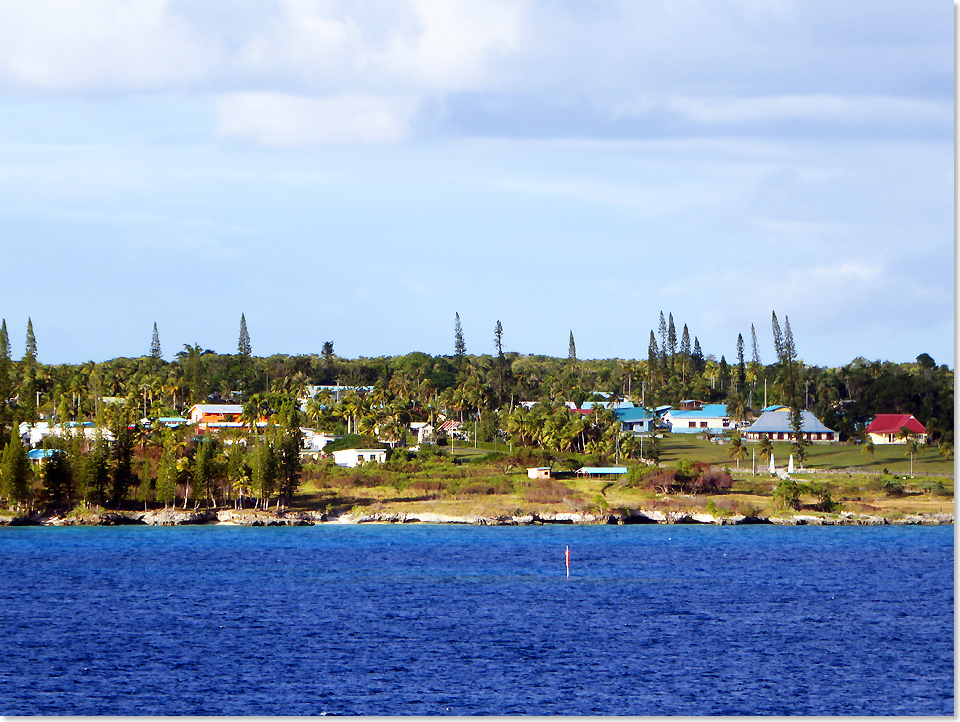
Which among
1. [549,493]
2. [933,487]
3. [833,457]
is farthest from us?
[833,457]

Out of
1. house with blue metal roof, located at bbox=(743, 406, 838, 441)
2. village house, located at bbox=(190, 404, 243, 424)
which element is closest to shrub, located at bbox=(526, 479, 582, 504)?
house with blue metal roof, located at bbox=(743, 406, 838, 441)

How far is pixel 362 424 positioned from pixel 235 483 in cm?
4442

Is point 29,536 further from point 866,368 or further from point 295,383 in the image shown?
point 866,368

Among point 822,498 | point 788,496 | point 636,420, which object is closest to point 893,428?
point 636,420

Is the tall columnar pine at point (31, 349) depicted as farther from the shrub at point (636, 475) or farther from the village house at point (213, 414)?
the shrub at point (636, 475)

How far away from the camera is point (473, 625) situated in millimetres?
54938

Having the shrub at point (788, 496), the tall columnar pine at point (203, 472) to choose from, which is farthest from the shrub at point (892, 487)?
the tall columnar pine at point (203, 472)

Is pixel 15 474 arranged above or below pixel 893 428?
below

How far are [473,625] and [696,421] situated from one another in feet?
400

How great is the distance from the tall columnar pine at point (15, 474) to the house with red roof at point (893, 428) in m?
105

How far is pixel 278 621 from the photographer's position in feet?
186

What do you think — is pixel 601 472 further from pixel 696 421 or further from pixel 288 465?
pixel 696 421

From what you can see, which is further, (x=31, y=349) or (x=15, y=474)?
(x=31, y=349)

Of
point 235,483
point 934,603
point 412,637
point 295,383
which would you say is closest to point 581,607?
point 412,637
